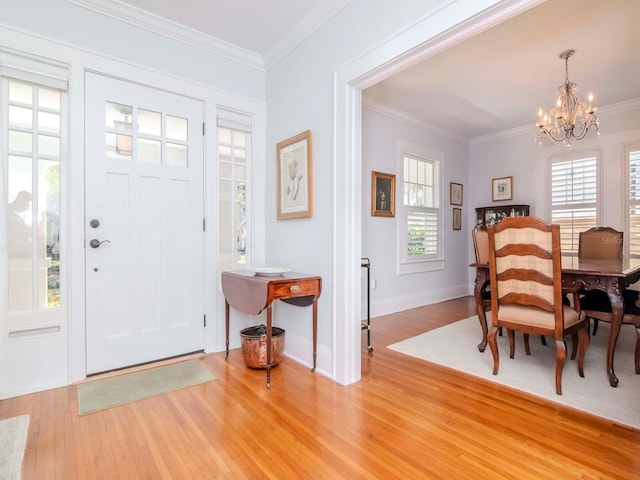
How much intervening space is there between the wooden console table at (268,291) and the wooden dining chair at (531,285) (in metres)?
1.25

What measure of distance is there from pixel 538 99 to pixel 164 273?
4.37m

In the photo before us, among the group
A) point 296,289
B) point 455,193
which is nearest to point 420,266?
point 455,193

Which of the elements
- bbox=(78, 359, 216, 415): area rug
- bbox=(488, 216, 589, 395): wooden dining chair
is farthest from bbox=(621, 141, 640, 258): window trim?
bbox=(78, 359, 216, 415): area rug

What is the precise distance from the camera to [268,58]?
300 centimetres

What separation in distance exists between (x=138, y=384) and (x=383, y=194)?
3.15 metres

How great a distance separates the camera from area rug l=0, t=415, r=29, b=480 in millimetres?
1384

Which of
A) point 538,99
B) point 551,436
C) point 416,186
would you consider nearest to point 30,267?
point 551,436

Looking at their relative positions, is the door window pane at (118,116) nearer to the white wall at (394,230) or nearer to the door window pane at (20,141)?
the door window pane at (20,141)

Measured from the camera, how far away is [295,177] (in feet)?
8.87

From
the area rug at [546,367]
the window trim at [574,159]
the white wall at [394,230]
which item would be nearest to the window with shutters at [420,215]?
the white wall at [394,230]

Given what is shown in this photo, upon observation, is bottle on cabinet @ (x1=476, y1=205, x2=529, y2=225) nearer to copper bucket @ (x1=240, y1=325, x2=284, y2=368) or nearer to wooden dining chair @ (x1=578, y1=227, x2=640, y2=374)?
wooden dining chair @ (x1=578, y1=227, x2=640, y2=374)

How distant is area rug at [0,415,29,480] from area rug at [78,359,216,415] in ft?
0.82

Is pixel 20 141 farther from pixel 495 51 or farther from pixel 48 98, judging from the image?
pixel 495 51

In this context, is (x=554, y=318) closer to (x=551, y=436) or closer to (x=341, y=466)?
(x=551, y=436)
